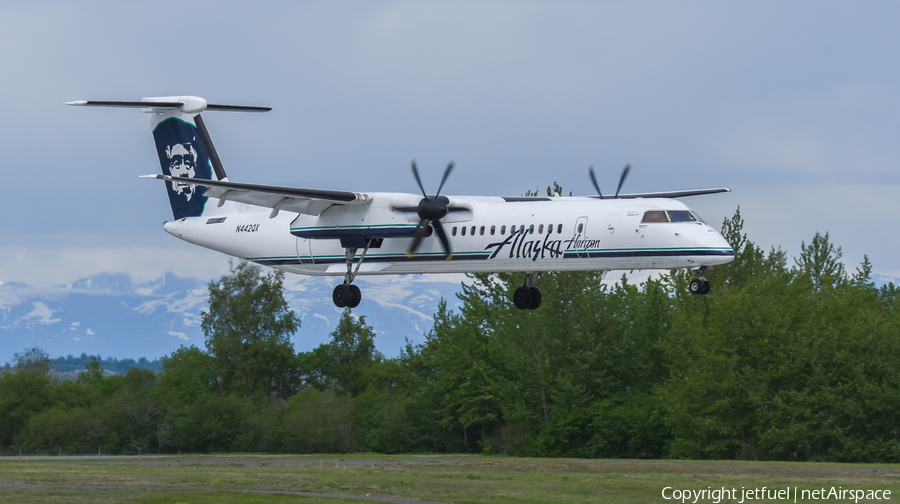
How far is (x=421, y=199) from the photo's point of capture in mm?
32531

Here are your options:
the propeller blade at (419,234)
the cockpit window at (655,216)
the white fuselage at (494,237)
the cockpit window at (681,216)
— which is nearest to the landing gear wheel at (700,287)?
the white fuselage at (494,237)

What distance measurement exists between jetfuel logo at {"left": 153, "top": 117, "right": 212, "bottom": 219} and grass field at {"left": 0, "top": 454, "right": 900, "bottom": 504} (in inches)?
437

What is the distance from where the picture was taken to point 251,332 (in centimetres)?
9950

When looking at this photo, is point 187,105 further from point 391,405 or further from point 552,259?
point 391,405

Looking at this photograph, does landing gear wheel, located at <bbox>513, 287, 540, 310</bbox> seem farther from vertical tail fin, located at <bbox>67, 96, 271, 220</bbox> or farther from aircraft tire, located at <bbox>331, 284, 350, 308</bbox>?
vertical tail fin, located at <bbox>67, 96, 271, 220</bbox>

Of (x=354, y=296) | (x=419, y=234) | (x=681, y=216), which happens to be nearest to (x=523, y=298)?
(x=419, y=234)

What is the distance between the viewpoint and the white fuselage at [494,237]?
28.4m

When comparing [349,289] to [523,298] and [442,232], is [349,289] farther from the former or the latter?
[523,298]

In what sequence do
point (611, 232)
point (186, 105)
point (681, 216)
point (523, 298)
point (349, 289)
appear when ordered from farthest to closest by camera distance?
point (186, 105) → point (349, 289) → point (523, 298) → point (611, 232) → point (681, 216)

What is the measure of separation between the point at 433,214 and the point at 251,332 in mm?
70960

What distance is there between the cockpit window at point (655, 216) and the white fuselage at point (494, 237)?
0.51 feet

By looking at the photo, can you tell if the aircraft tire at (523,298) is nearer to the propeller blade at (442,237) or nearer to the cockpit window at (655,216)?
the propeller blade at (442,237)

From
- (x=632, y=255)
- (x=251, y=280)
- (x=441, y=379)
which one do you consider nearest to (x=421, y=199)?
(x=632, y=255)

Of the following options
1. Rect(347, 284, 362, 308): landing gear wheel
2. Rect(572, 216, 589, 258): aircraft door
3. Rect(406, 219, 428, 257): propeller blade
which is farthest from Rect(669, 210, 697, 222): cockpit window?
Rect(347, 284, 362, 308): landing gear wheel
